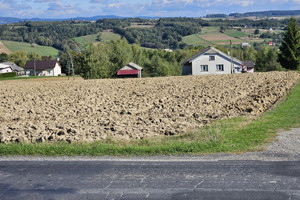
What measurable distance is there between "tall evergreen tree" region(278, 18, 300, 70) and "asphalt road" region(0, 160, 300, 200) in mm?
66605

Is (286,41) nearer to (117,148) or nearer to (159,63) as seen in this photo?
(159,63)

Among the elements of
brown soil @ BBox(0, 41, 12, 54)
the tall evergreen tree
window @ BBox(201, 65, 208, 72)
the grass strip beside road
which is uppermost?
brown soil @ BBox(0, 41, 12, 54)

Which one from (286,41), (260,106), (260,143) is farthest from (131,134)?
(286,41)

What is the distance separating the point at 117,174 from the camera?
9.70 metres

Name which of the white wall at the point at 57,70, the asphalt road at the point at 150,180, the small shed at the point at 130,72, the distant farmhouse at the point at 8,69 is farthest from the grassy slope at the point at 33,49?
the asphalt road at the point at 150,180

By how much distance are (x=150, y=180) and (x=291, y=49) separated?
229ft

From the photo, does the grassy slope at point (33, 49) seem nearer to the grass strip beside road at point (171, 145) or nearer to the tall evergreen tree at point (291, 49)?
the tall evergreen tree at point (291, 49)

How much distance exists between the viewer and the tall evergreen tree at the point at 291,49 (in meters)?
71.6

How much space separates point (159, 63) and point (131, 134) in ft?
276

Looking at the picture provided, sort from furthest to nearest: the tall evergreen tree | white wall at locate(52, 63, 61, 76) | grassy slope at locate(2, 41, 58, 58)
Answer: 1. grassy slope at locate(2, 41, 58, 58)
2. white wall at locate(52, 63, 61, 76)
3. the tall evergreen tree

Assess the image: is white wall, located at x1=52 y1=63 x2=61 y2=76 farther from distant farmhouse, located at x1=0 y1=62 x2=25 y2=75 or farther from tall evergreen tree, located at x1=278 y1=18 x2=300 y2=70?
tall evergreen tree, located at x1=278 y1=18 x2=300 y2=70

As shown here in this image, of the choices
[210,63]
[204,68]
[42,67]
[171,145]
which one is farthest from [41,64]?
[171,145]

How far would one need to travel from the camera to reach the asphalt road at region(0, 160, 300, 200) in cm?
828

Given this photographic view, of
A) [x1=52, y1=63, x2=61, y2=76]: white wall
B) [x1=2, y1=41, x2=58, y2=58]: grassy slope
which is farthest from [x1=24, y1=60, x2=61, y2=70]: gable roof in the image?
[x1=2, y1=41, x2=58, y2=58]: grassy slope
